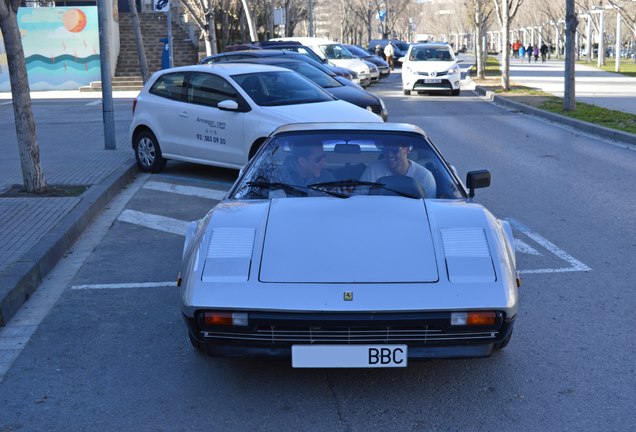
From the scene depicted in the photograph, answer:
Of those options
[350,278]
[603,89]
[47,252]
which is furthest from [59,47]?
[350,278]

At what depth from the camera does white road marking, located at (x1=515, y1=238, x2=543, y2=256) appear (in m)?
7.83

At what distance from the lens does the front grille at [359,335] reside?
4379 millimetres

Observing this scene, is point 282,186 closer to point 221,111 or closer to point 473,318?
point 473,318

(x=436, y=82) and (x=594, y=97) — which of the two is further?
(x=436, y=82)

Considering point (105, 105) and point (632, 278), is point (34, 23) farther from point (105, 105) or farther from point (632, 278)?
point (632, 278)

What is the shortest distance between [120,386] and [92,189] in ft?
20.7

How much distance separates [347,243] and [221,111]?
779cm

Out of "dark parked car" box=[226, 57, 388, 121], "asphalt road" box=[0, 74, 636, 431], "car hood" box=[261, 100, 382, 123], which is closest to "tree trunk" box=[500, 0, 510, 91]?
"dark parked car" box=[226, 57, 388, 121]

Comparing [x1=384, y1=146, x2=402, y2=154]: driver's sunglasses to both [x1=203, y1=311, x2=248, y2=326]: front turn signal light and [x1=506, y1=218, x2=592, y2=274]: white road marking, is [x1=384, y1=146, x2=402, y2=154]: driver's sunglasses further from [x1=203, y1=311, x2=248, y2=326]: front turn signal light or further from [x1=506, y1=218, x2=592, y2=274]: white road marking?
[x1=203, y1=311, x2=248, y2=326]: front turn signal light

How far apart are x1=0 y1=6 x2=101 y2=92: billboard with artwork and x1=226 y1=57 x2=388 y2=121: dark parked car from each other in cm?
1592

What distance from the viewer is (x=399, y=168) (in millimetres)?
5949

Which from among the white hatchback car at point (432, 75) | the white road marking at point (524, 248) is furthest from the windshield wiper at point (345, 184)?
the white hatchback car at point (432, 75)

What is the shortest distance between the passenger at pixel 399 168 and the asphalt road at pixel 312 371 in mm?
1156

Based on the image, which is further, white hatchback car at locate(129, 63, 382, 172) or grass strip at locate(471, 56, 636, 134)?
grass strip at locate(471, 56, 636, 134)
